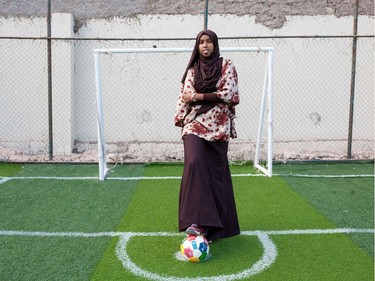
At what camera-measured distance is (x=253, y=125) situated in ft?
29.0

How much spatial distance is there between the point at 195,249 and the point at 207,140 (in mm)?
923

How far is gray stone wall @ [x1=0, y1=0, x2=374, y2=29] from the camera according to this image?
8633 millimetres

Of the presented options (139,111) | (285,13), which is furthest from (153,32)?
(285,13)

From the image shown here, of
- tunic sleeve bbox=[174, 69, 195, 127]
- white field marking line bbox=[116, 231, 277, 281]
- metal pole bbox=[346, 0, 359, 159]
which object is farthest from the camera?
metal pole bbox=[346, 0, 359, 159]

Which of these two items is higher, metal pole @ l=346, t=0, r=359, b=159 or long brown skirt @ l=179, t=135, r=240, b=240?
metal pole @ l=346, t=0, r=359, b=159

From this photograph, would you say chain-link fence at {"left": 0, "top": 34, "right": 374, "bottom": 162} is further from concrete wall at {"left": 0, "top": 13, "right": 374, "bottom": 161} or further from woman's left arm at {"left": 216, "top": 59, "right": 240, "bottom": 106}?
woman's left arm at {"left": 216, "top": 59, "right": 240, "bottom": 106}

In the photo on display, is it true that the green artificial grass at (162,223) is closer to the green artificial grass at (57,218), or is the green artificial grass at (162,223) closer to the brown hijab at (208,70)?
the green artificial grass at (57,218)

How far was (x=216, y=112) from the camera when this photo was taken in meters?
3.91

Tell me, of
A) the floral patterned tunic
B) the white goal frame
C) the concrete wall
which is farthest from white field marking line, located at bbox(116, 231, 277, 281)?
the concrete wall

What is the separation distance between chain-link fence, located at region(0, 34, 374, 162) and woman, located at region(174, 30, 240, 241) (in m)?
4.64

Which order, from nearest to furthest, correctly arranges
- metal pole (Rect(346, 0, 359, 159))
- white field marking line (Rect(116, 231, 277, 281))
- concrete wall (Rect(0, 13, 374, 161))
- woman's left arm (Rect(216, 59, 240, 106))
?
white field marking line (Rect(116, 231, 277, 281)) < woman's left arm (Rect(216, 59, 240, 106)) < metal pole (Rect(346, 0, 359, 159)) < concrete wall (Rect(0, 13, 374, 161))

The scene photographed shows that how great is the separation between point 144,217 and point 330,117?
529 centimetres

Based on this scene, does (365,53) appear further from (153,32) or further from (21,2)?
(21,2)

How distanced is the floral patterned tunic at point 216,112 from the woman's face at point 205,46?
0.19 m
